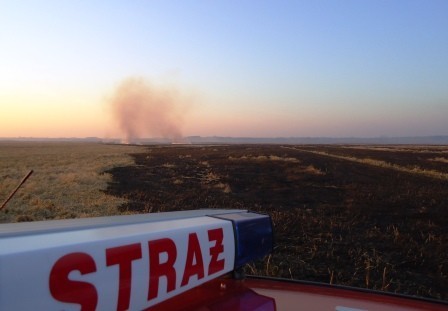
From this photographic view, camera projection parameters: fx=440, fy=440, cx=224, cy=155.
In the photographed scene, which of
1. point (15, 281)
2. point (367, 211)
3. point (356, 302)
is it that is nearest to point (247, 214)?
point (356, 302)

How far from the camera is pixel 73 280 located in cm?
105

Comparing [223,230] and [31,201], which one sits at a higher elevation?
[223,230]

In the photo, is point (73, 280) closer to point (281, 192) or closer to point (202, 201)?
point (202, 201)

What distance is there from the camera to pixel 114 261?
115 cm

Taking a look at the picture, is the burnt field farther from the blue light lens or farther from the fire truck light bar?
the fire truck light bar

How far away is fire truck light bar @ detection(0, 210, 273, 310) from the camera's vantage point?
984 millimetres

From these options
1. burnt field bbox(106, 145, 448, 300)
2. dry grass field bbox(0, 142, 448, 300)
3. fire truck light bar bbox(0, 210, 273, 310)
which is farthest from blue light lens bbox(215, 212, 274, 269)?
burnt field bbox(106, 145, 448, 300)

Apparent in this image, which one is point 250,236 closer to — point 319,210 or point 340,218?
point 340,218

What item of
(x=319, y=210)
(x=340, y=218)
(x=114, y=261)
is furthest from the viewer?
(x=319, y=210)

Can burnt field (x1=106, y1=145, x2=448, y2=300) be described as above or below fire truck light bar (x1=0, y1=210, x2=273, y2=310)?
below

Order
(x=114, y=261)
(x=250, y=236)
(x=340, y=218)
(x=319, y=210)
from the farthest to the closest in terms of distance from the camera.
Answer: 1. (x=319, y=210)
2. (x=340, y=218)
3. (x=250, y=236)
4. (x=114, y=261)

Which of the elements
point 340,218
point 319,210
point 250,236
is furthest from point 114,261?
point 319,210

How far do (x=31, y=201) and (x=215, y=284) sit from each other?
13.9m

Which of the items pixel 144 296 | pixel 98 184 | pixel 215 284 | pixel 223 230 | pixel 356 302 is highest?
pixel 223 230
